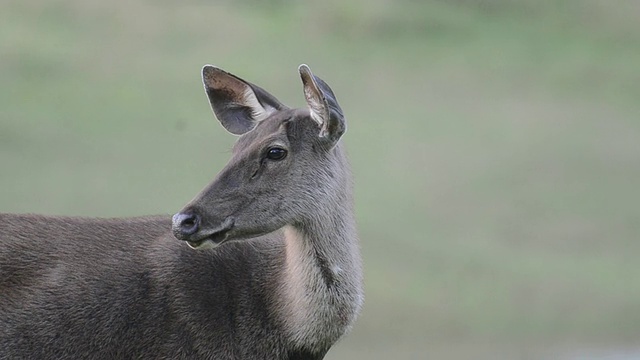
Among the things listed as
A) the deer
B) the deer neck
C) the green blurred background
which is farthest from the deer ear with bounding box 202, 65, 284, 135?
Result: the green blurred background

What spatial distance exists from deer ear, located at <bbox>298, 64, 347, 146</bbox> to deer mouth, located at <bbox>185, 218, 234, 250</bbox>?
64 centimetres

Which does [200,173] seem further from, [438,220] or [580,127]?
[580,127]

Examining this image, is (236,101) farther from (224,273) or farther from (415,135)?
(415,135)

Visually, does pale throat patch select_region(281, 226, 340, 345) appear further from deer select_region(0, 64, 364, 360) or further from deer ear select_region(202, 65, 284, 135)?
deer ear select_region(202, 65, 284, 135)

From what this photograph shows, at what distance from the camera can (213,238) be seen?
332 inches

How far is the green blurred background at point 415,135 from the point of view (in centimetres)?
1558

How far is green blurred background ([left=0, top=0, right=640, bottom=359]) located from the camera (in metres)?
15.6

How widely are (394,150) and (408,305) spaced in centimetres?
222

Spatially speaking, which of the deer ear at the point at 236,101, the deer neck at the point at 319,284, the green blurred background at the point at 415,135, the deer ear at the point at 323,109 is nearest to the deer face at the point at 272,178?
the deer ear at the point at 323,109

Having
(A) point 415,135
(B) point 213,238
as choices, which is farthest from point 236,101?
(A) point 415,135

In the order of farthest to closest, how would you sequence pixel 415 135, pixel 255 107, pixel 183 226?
pixel 415 135, pixel 255 107, pixel 183 226

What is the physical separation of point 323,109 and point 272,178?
15.2 inches

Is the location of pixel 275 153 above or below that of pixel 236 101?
below

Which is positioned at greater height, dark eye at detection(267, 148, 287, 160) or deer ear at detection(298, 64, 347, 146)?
deer ear at detection(298, 64, 347, 146)
